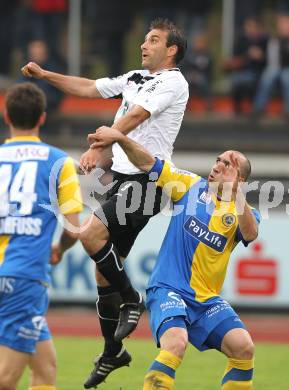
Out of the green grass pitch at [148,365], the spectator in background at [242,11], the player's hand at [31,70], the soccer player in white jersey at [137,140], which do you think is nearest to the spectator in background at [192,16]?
the spectator in background at [242,11]

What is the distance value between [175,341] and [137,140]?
61.7 inches

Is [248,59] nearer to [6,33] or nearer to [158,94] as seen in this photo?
[6,33]

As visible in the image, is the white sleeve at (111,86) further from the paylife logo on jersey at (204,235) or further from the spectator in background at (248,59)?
the spectator in background at (248,59)

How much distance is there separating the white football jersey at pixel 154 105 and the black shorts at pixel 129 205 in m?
0.11

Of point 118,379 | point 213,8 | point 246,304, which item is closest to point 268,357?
point 118,379

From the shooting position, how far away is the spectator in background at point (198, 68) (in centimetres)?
1652

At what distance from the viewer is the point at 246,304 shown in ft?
52.1

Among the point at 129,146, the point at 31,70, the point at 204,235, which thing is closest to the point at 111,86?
the point at 31,70

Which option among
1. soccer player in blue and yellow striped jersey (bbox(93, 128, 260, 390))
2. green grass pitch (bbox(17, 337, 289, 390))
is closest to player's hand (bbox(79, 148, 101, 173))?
soccer player in blue and yellow striped jersey (bbox(93, 128, 260, 390))

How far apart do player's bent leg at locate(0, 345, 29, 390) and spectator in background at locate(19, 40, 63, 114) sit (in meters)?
9.68

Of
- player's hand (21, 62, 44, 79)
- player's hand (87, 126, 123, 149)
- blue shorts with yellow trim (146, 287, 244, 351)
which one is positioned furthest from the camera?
player's hand (21, 62, 44, 79)

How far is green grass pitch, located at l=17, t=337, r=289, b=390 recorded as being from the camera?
9.92 metres

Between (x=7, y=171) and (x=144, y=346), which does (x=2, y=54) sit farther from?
(x=7, y=171)

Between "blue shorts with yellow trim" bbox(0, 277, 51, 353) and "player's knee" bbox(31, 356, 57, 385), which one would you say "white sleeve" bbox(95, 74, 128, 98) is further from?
"player's knee" bbox(31, 356, 57, 385)
